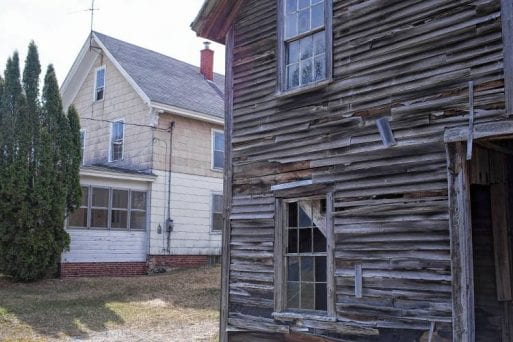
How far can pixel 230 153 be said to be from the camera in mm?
9742

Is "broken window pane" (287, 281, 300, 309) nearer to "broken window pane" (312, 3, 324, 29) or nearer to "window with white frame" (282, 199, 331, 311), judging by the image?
"window with white frame" (282, 199, 331, 311)

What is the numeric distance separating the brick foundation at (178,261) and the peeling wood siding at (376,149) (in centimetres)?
1183

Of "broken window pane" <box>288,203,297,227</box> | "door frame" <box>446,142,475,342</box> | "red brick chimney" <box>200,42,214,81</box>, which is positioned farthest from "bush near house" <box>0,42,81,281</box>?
"door frame" <box>446,142,475,342</box>

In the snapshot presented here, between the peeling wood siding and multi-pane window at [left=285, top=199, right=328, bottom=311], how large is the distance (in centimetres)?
30

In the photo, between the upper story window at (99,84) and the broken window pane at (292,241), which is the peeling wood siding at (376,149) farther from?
the upper story window at (99,84)

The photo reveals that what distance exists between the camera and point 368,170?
7.62 metres

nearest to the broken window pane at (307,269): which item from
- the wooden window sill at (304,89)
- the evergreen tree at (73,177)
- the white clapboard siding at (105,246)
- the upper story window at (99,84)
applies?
the wooden window sill at (304,89)

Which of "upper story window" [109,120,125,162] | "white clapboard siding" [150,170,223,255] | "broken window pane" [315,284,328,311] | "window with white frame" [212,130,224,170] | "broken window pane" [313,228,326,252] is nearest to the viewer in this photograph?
"broken window pane" [315,284,328,311]

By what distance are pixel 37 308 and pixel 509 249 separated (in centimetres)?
1058

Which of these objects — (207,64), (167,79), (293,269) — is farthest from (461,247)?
(207,64)

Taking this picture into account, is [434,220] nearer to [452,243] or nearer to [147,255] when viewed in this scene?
[452,243]

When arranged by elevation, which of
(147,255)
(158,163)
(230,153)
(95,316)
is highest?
(158,163)

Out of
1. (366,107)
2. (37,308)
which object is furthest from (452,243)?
(37,308)

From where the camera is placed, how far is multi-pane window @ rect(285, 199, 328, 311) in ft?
26.9
